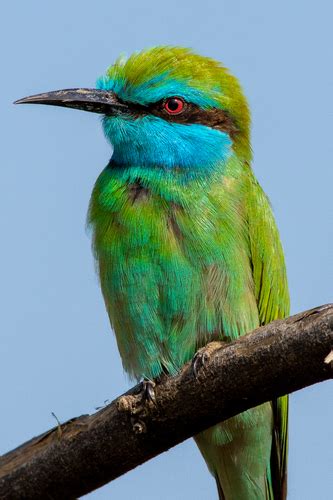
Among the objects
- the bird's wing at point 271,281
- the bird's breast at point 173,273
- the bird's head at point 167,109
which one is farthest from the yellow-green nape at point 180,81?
the bird's breast at point 173,273

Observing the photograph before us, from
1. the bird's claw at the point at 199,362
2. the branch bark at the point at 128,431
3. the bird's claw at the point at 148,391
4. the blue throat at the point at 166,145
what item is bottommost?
the branch bark at the point at 128,431

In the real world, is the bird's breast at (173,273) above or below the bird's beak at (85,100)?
below

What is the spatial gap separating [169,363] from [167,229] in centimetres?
78

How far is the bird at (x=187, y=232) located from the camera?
16.9 ft

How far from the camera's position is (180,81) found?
18.3 ft

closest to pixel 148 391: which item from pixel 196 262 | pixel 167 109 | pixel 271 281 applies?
pixel 196 262

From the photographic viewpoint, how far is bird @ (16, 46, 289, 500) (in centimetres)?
516

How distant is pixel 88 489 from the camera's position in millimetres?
4656

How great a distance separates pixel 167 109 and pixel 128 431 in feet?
6.64

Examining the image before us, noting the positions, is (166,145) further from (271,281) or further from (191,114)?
(271,281)

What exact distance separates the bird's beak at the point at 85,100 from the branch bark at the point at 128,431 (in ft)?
5.49

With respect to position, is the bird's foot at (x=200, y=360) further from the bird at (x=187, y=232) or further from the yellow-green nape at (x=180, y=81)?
the yellow-green nape at (x=180, y=81)

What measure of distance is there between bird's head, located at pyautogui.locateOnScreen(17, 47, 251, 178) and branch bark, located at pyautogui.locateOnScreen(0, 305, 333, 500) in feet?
4.15

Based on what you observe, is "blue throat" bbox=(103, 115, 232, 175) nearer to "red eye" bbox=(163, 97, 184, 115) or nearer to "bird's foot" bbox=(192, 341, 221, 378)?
"red eye" bbox=(163, 97, 184, 115)
